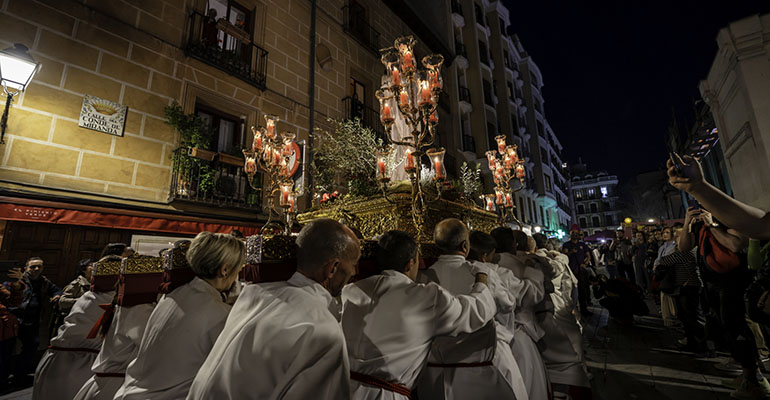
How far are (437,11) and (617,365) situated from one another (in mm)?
17553

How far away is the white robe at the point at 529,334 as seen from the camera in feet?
9.17

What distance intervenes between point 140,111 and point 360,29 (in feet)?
26.0

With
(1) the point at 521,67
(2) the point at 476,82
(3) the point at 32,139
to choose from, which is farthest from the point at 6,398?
(1) the point at 521,67

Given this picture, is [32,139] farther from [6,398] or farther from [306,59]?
[306,59]

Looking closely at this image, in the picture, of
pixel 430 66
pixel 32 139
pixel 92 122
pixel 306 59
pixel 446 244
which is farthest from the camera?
pixel 306 59

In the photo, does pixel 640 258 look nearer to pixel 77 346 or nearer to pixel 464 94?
pixel 77 346

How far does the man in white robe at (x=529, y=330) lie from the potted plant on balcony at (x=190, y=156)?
6.04 metres

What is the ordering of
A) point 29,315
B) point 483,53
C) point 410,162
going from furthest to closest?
point 483,53, point 29,315, point 410,162

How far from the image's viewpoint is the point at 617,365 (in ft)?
13.8

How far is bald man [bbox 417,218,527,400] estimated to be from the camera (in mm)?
2104

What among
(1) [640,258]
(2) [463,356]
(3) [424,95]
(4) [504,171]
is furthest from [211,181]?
(1) [640,258]

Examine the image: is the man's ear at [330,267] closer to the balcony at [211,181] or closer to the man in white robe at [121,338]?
the man in white robe at [121,338]

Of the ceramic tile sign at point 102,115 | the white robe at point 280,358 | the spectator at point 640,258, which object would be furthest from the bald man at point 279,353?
the spectator at point 640,258

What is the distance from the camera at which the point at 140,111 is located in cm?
632
